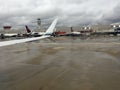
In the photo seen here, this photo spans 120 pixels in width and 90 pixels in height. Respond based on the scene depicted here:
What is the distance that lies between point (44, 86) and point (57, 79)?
3.05ft

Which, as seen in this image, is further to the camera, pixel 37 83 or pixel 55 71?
pixel 55 71

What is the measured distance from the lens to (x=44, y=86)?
5.95 meters

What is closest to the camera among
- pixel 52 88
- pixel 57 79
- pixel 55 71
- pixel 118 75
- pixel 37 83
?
pixel 52 88

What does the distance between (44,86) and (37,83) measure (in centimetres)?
44

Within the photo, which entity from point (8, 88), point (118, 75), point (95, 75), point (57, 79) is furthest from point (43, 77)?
point (118, 75)

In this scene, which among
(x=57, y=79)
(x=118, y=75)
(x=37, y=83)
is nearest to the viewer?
(x=37, y=83)

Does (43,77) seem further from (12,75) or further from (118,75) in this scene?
(118,75)

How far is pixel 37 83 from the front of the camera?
6254 mm

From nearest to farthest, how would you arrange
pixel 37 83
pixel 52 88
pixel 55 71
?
pixel 52 88 → pixel 37 83 → pixel 55 71

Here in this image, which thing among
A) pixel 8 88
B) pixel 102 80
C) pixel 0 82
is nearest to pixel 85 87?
pixel 102 80

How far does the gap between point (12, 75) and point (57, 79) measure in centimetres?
228

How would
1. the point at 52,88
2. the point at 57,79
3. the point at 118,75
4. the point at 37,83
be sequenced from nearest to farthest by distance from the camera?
the point at 52,88, the point at 37,83, the point at 57,79, the point at 118,75

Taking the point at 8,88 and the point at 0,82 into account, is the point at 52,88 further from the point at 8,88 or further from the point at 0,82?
the point at 0,82

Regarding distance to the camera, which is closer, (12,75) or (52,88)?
(52,88)
